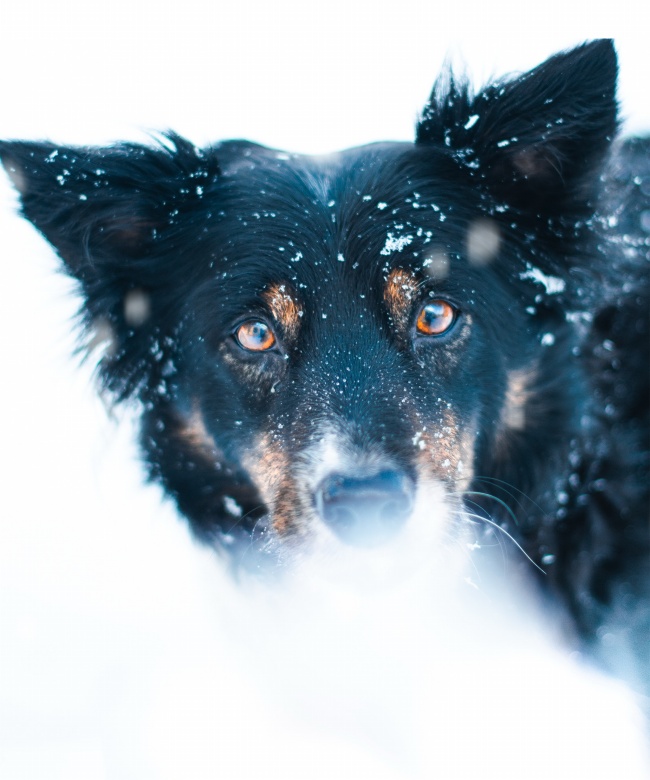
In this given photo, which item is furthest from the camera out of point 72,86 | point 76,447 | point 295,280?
point 72,86

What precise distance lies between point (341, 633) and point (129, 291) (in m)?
1.93

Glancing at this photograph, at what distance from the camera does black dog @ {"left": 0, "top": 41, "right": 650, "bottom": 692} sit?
2.40m

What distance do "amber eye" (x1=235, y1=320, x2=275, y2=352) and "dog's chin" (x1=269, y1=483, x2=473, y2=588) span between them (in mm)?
656

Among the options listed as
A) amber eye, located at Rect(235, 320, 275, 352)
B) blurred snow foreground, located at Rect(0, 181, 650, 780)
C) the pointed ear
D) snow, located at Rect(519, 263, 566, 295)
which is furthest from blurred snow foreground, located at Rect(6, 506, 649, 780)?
the pointed ear

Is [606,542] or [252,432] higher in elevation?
[606,542]

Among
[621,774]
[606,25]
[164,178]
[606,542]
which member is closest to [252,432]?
[164,178]

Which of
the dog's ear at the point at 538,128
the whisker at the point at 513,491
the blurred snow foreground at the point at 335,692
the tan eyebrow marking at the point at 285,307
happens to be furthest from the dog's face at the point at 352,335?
the blurred snow foreground at the point at 335,692

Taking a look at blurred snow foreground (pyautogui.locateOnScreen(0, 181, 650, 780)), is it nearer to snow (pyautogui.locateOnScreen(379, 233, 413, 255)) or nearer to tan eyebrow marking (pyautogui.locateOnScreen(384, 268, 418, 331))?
tan eyebrow marking (pyautogui.locateOnScreen(384, 268, 418, 331))

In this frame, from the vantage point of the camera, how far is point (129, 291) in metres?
2.94

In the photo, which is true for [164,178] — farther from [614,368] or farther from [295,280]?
[614,368]

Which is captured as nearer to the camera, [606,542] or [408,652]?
[606,542]

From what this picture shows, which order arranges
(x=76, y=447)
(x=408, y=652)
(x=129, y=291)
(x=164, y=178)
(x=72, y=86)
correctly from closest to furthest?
(x=164, y=178), (x=129, y=291), (x=408, y=652), (x=76, y=447), (x=72, y=86)

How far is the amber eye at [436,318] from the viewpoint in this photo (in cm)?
251

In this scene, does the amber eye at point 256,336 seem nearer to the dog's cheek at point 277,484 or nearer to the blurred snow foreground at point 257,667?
the dog's cheek at point 277,484
